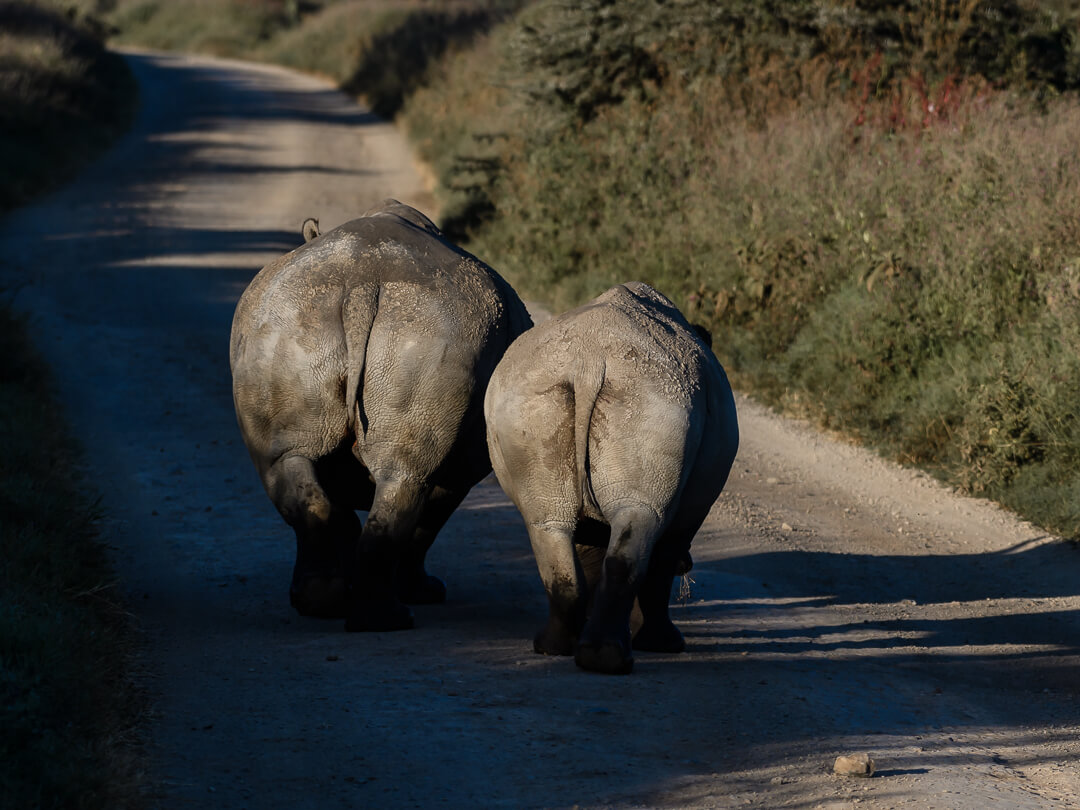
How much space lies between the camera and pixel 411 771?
4531 millimetres

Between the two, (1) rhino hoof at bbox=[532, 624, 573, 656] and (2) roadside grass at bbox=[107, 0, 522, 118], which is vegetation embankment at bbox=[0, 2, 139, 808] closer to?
(1) rhino hoof at bbox=[532, 624, 573, 656]

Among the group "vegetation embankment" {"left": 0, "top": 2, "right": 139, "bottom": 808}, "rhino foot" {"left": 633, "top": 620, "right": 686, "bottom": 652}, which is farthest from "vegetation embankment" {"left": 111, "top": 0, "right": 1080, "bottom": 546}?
"vegetation embankment" {"left": 0, "top": 2, "right": 139, "bottom": 808}

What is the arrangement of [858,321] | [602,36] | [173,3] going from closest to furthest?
1. [858,321]
2. [602,36]
3. [173,3]

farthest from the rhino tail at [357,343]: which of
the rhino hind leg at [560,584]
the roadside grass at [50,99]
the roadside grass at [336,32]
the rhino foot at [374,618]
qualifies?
the roadside grass at [336,32]

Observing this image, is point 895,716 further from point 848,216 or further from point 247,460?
point 848,216

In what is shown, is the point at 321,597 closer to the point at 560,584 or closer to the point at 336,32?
the point at 560,584

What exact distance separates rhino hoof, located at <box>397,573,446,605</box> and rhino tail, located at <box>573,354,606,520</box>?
1708mm

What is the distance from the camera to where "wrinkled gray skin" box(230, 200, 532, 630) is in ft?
19.7

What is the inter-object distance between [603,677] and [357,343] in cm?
174

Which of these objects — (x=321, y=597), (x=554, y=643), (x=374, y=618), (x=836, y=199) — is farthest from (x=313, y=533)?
(x=836, y=199)

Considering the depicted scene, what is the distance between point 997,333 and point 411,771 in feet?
24.4

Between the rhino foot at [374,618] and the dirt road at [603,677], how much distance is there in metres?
0.08

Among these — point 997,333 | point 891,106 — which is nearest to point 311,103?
point 891,106

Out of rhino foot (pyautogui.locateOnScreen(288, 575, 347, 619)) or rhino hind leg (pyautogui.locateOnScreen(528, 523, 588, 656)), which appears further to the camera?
rhino foot (pyautogui.locateOnScreen(288, 575, 347, 619))
